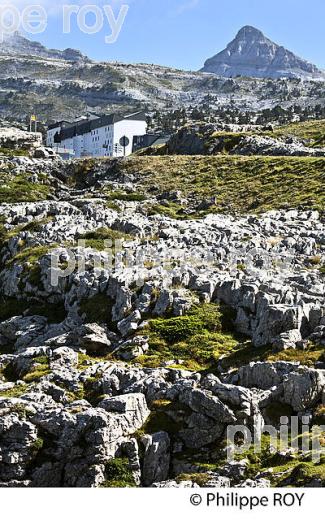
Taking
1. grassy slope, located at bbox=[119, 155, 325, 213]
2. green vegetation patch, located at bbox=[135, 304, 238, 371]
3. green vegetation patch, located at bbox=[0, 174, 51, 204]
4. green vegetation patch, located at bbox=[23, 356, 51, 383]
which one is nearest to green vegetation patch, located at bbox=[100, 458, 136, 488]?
green vegetation patch, located at bbox=[23, 356, 51, 383]

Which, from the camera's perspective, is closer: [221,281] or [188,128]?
[221,281]

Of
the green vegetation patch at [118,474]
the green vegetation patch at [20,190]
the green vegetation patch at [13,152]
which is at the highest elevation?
the green vegetation patch at [13,152]

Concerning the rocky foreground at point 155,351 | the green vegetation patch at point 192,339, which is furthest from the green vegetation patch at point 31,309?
the green vegetation patch at point 192,339

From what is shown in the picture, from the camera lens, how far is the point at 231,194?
213 feet

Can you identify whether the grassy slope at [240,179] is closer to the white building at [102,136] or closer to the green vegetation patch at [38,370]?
the green vegetation patch at [38,370]

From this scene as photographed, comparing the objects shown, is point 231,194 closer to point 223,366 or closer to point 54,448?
point 223,366

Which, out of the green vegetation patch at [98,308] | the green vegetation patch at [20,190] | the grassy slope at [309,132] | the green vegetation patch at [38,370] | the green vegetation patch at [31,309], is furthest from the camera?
the grassy slope at [309,132]

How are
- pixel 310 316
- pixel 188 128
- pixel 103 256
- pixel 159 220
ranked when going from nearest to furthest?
pixel 310 316 → pixel 103 256 → pixel 159 220 → pixel 188 128

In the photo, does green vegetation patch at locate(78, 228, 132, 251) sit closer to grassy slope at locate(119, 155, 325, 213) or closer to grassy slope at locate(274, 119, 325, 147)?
grassy slope at locate(119, 155, 325, 213)

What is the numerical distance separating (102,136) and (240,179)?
77.5 m

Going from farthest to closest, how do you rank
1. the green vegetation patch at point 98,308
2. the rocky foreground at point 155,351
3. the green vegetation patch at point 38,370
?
the green vegetation patch at point 98,308 < the green vegetation patch at point 38,370 < the rocky foreground at point 155,351

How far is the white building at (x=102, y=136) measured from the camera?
137 meters
